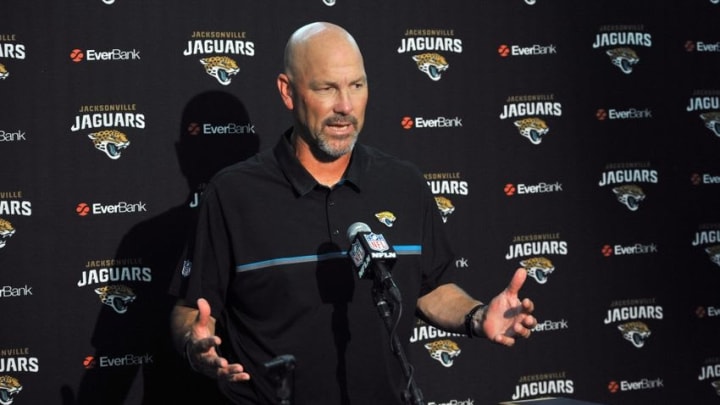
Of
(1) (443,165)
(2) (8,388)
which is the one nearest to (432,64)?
(1) (443,165)

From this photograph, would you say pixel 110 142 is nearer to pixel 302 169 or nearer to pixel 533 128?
pixel 302 169

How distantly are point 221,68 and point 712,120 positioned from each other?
2.63m

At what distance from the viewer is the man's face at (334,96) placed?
309cm

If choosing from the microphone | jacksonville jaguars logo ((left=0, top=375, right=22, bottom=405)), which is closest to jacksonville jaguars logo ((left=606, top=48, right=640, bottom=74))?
the microphone

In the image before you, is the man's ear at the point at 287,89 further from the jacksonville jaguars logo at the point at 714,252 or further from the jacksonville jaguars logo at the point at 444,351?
the jacksonville jaguars logo at the point at 714,252

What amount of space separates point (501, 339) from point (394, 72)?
211 centimetres

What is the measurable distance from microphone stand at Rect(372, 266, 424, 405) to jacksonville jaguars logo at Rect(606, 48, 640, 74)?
3070 mm

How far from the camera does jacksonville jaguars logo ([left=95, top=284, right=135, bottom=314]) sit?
13.9 ft

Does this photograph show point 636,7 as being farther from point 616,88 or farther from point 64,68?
point 64,68

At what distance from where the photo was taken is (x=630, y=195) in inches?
200

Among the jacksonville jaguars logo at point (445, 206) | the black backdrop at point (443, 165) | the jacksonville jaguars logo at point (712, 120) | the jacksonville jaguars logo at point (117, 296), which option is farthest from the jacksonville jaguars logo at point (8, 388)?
the jacksonville jaguars logo at point (712, 120)

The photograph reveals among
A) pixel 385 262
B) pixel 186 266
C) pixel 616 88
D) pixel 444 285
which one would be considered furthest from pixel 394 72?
pixel 385 262

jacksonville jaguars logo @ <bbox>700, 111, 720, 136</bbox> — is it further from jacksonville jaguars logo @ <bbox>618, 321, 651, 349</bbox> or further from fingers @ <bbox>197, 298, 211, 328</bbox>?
fingers @ <bbox>197, 298, 211, 328</bbox>

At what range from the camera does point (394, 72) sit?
4.64 metres
